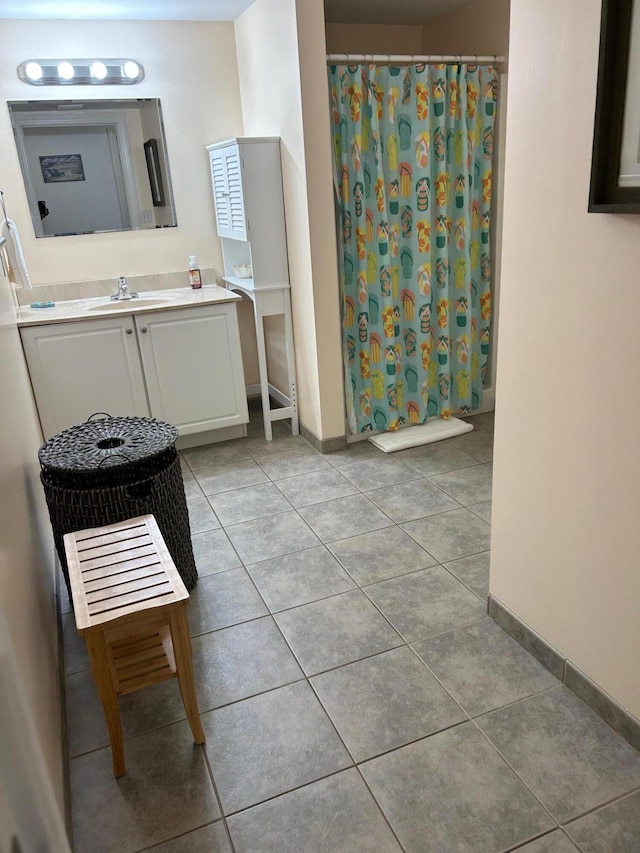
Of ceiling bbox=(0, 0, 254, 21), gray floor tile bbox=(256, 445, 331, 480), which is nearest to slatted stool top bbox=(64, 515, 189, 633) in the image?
gray floor tile bbox=(256, 445, 331, 480)

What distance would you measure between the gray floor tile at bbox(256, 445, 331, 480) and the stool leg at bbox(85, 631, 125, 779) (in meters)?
1.75

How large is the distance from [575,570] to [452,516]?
3.55 ft

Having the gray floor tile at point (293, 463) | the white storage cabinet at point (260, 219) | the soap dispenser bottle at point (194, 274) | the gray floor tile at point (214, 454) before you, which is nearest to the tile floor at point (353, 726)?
the gray floor tile at point (293, 463)

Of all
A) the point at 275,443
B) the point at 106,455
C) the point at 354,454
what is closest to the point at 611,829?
the point at 106,455

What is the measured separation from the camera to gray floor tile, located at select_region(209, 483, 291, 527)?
2938 mm

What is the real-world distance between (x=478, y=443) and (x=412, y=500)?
0.75 meters

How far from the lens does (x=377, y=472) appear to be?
327 centimetres

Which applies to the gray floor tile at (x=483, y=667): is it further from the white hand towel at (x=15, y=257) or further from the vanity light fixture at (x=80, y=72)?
the vanity light fixture at (x=80, y=72)

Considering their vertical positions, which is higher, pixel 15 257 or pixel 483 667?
pixel 15 257

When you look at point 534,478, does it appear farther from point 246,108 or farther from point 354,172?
point 246,108

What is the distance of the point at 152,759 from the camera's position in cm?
172

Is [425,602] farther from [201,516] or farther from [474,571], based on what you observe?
[201,516]

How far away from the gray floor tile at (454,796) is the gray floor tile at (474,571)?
0.65 meters

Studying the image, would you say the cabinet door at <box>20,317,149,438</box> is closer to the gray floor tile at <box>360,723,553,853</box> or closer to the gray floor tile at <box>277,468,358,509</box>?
the gray floor tile at <box>277,468,358,509</box>
